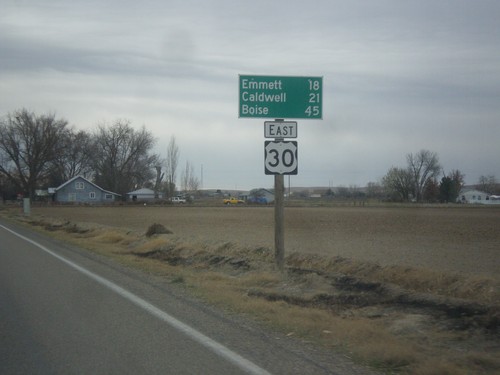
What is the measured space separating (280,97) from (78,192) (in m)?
103

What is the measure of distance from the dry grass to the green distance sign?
418cm

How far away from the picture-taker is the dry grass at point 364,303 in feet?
23.6

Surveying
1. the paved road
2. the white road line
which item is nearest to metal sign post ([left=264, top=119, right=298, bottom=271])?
the paved road

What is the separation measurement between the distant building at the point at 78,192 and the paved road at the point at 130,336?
102082mm

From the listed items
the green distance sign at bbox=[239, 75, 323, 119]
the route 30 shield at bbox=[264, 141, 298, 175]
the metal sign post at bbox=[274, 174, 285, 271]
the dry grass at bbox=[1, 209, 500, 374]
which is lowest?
the dry grass at bbox=[1, 209, 500, 374]

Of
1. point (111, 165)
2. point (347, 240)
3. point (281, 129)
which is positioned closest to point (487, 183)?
point (111, 165)

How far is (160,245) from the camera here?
921 inches

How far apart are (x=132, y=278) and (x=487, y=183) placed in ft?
580

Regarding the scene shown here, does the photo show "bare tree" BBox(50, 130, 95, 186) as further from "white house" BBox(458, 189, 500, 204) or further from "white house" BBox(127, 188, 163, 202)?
"white house" BBox(458, 189, 500, 204)

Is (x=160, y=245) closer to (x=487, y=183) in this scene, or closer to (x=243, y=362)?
(x=243, y=362)

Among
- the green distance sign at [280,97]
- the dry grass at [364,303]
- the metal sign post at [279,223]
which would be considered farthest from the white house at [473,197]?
the metal sign post at [279,223]

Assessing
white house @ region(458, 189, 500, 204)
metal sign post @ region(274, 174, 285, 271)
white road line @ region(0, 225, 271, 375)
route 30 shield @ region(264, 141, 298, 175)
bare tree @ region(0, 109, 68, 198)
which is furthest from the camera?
white house @ region(458, 189, 500, 204)

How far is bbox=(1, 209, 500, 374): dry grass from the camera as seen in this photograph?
719 cm

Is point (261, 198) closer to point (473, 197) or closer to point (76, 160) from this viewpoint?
point (76, 160)
